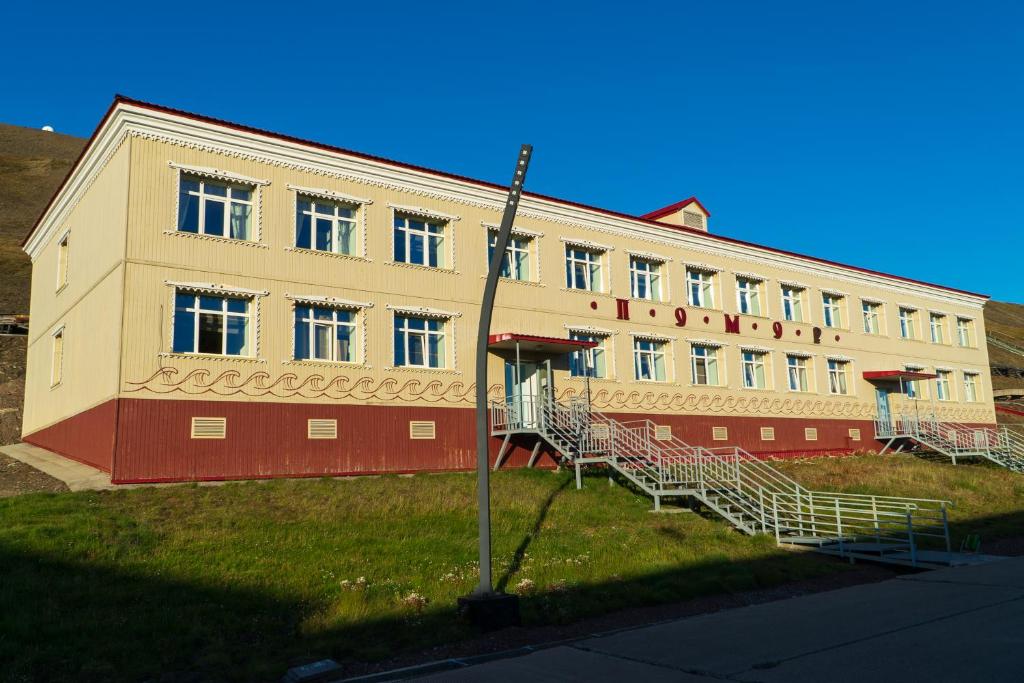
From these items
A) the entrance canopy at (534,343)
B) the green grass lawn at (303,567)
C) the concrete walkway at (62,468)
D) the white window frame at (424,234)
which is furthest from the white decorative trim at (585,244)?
the concrete walkway at (62,468)

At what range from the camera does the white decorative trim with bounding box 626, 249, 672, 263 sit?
1151 inches

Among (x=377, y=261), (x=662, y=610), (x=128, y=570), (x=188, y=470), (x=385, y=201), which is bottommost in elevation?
(x=662, y=610)

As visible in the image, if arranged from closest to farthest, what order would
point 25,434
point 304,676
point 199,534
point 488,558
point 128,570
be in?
point 304,676, point 488,558, point 128,570, point 199,534, point 25,434

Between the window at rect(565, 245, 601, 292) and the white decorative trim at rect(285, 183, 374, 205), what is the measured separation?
292 inches

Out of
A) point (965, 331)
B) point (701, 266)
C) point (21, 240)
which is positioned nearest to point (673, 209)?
point (701, 266)

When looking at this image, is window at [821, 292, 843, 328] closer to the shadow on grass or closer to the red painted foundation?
the red painted foundation

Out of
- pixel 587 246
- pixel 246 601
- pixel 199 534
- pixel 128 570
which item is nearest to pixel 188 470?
pixel 199 534

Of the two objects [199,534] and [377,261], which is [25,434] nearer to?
[377,261]

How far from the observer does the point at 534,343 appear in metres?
23.7

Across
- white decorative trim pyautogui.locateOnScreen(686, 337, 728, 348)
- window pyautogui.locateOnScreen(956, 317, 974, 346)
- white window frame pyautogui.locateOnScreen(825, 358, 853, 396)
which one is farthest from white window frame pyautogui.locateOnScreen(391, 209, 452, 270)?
window pyautogui.locateOnScreen(956, 317, 974, 346)

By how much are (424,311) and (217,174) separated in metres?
6.49

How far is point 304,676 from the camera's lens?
8.75 m

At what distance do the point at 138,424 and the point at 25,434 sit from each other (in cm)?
1163

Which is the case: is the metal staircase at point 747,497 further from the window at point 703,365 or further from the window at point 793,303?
the window at point 793,303
